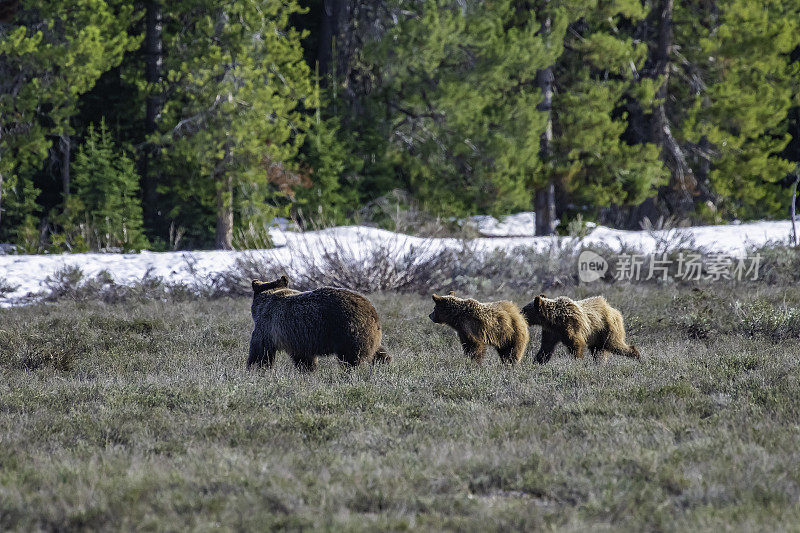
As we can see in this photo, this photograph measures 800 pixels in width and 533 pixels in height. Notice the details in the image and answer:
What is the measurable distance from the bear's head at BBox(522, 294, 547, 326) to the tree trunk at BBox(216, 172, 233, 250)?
1348cm

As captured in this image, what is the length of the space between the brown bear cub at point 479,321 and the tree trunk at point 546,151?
1512 cm

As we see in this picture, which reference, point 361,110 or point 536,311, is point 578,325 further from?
point 361,110

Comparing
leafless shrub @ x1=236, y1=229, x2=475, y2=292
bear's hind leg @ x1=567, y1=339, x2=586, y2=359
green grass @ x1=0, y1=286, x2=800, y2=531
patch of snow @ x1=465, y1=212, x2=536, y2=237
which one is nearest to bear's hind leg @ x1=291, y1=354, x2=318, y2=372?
green grass @ x1=0, y1=286, x2=800, y2=531

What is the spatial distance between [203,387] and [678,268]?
10755 mm

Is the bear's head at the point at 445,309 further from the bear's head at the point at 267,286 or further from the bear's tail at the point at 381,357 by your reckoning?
the bear's head at the point at 267,286

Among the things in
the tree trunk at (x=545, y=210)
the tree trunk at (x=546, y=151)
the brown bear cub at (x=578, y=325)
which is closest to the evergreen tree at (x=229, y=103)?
the tree trunk at (x=546, y=151)

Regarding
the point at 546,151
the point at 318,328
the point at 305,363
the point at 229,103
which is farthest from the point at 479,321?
the point at 546,151

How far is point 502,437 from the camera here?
230 inches

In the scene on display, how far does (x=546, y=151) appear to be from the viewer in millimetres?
23812

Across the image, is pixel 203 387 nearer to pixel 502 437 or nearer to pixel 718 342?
pixel 502 437

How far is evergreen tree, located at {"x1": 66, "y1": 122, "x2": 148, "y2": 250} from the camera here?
69.3 feet

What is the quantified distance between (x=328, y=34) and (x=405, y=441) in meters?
21.7

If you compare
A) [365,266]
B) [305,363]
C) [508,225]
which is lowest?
[305,363]

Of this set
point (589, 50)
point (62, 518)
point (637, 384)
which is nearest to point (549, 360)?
point (637, 384)
